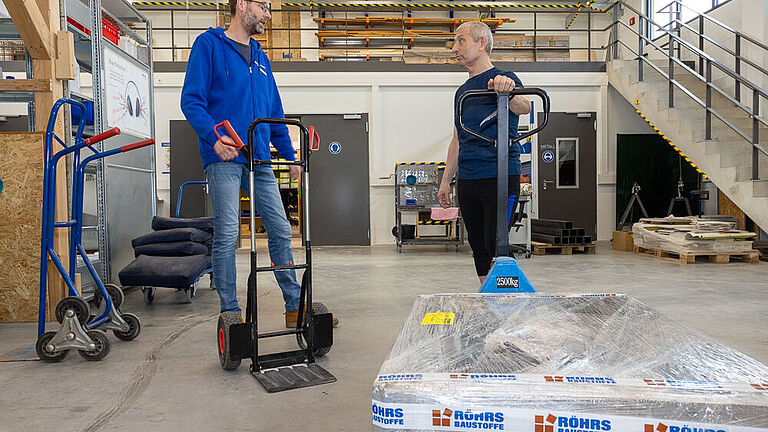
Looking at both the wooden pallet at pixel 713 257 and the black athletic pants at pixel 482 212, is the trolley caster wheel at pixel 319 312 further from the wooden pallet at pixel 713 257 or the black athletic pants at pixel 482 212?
the wooden pallet at pixel 713 257

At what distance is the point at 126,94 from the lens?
15.6 feet

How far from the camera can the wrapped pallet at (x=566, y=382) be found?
0.98 metres

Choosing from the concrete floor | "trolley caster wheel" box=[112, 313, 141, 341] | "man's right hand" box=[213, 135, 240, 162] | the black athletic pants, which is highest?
"man's right hand" box=[213, 135, 240, 162]

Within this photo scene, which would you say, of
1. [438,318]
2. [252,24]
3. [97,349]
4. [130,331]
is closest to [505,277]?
[438,318]

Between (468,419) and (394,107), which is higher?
(394,107)

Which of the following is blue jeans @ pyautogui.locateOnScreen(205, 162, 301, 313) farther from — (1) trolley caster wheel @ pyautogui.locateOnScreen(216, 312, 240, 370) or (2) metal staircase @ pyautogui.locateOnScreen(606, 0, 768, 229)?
(2) metal staircase @ pyautogui.locateOnScreen(606, 0, 768, 229)

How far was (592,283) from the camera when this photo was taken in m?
4.93

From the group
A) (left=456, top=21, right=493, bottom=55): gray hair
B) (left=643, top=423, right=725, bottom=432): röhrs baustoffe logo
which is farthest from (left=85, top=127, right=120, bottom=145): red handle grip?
(left=643, top=423, right=725, bottom=432): röhrs baustoffe logo

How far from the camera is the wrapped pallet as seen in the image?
98 centimetres

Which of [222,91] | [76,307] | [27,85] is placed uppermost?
[27,85]

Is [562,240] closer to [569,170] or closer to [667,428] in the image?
[569,170]

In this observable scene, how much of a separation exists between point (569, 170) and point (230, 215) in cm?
755

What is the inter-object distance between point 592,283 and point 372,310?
7.20 feet

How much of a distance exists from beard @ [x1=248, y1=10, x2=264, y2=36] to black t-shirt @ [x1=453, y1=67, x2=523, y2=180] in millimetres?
1051
